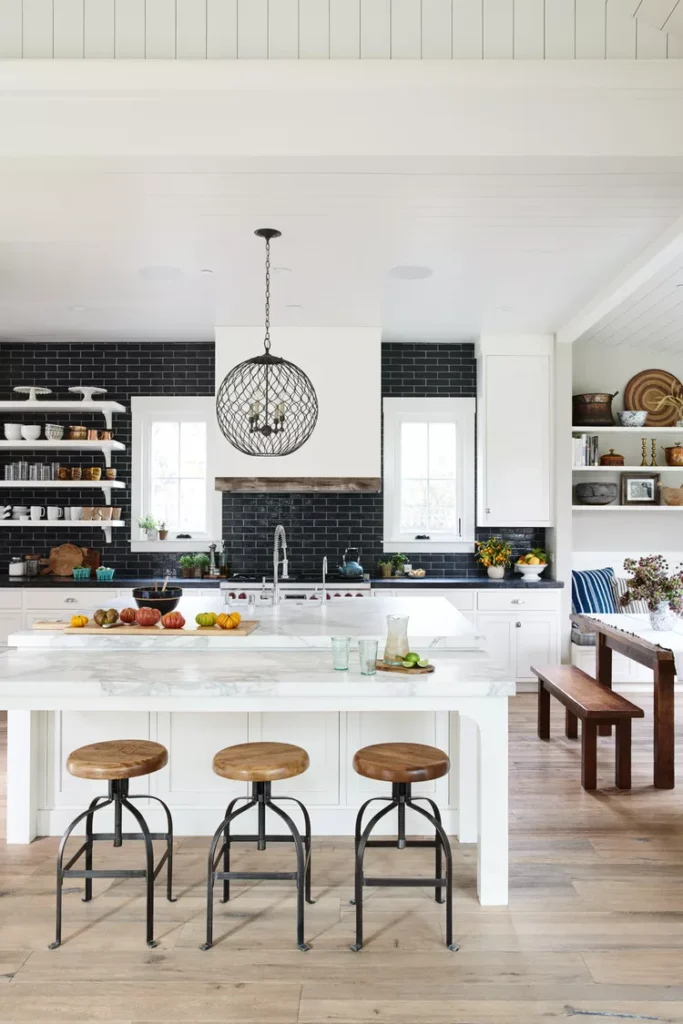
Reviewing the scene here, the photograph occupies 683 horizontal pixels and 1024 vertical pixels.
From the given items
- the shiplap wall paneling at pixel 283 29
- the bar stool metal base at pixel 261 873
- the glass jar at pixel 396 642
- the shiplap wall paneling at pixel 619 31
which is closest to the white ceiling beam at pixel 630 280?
the shiplap wall paneling at pixel 619 31

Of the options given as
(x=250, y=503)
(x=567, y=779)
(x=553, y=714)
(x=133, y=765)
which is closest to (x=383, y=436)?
(x=250, y=503)

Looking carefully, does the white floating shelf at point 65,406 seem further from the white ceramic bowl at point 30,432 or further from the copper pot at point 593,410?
the copper pot at point 593,410

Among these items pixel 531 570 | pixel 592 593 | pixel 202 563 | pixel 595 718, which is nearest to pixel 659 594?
pixel 595 718

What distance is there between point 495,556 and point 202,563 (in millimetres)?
2431

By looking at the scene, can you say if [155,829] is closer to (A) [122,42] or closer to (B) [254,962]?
(B) [254,962]

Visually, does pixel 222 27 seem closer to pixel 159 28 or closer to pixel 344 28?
pixel 159 28

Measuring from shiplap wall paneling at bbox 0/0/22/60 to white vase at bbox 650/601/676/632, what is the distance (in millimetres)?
4178

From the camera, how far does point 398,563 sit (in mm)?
6785

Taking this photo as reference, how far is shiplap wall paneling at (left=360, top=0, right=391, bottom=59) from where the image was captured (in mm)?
2996

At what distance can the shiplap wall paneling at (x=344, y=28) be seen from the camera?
2996 millimetres

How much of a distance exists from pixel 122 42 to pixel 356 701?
2583 mm

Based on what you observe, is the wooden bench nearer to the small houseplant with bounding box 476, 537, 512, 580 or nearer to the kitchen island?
the kitchen island

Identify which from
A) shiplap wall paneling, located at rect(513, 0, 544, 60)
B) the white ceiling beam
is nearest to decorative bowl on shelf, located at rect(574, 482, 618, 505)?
the white ceiling beam

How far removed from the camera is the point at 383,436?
6957 mm
